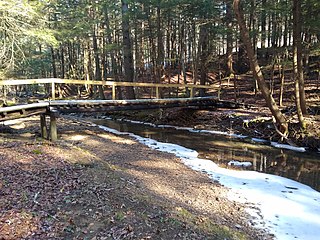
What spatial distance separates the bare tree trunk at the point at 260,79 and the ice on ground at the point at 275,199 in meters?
4.17

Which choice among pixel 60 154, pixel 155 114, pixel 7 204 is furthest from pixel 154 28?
pixel 7 204

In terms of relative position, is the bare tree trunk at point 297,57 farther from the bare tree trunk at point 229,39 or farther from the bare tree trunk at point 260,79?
the bare tree trunk at point 229,39

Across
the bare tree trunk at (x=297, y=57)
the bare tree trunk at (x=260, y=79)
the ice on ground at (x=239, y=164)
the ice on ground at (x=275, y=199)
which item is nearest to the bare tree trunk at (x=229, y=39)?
the bare tree trunk at (x=297, y=57)

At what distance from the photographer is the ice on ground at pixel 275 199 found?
17.5 feet

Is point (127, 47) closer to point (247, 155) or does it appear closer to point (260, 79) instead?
point (260, 79)

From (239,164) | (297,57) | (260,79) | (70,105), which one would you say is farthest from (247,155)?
(70,105)

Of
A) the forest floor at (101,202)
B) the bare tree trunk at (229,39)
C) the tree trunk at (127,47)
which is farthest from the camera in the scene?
the tree trunk at (127,47)

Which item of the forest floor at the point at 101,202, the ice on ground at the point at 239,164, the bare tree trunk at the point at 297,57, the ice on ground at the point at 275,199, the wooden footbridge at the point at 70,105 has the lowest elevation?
Answer: the ice on ground at the point at 239,164

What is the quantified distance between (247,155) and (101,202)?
24.9 feet

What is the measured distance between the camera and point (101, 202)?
4.82 meters

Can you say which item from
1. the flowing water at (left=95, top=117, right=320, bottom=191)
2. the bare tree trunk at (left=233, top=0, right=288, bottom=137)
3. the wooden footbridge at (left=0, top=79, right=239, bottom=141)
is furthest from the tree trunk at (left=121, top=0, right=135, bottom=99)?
the bare tree trunk at (left=233, top=0, right=288, bottom=137)

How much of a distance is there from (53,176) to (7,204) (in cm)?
136

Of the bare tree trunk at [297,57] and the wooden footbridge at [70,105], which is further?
the bare tree trunk at [297,57]

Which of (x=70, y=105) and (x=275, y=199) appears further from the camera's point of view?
(x=70, y=105)
